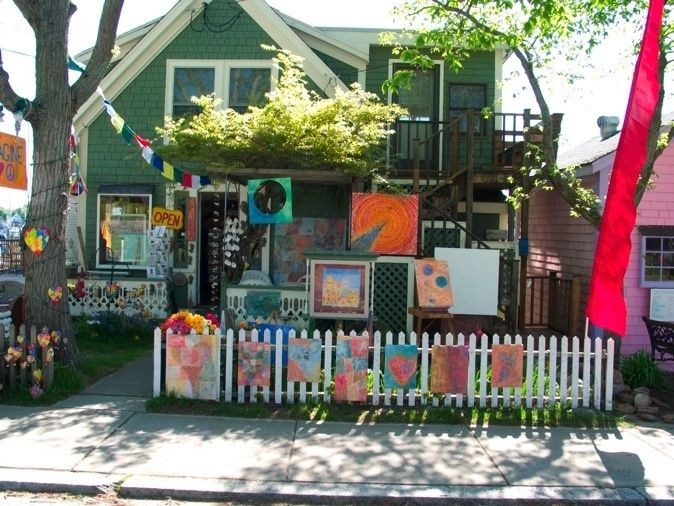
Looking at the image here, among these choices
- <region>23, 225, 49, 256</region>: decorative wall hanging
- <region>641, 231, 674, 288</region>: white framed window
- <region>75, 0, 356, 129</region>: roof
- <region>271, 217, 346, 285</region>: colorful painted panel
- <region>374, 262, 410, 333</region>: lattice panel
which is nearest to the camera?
<region>23, 225, 49, 256</region>: decorative wall hanging

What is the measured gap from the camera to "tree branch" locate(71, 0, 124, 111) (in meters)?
7.84

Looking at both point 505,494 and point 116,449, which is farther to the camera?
point 116,449

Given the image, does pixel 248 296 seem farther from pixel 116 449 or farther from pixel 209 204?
pixel 116 449

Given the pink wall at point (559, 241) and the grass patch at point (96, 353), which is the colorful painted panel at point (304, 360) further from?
the pink wall at point (559, 241)

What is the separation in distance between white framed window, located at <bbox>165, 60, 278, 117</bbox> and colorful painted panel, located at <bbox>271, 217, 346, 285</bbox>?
2.61 metres

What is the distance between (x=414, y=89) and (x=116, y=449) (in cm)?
1034

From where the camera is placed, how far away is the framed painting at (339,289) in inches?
347

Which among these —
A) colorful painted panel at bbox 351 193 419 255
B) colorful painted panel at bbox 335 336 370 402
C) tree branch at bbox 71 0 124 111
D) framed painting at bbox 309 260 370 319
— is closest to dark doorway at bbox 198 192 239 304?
colorful painted panel at bbox 351 193 419 255

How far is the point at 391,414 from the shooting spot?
7.02 m

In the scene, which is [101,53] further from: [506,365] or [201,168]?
[506,365]

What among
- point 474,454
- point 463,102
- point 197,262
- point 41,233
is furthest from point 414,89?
point 474,454

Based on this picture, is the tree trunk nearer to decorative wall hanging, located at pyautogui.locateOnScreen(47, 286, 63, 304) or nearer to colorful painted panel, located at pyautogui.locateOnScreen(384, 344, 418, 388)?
decorative wall hanging, located at pyautogui.locateOnScreen(47, 286, 63, 304)

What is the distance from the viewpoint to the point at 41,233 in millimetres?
7730

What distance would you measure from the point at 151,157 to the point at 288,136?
219cm
